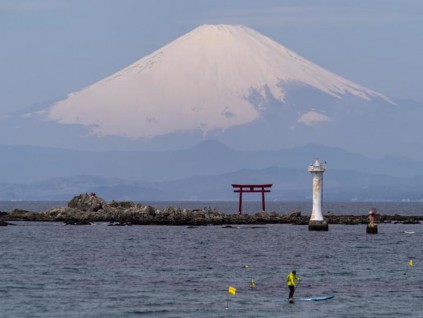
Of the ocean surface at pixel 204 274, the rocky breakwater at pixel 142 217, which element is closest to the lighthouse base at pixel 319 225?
the ocean surface at pixel 204 274

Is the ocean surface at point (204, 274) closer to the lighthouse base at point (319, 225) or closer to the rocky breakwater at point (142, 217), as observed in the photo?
the lighthouse base at point (319, 225)

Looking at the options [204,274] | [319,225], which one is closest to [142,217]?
[319,225]

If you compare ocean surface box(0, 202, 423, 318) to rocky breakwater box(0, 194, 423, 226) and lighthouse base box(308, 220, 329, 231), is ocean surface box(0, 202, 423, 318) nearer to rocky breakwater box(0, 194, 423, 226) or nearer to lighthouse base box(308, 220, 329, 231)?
lighthouse base box(308, 220, 329, 231)

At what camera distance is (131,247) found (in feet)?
301

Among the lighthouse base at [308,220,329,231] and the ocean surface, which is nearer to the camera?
the ocean surface

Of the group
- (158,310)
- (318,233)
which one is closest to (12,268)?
(158,310)

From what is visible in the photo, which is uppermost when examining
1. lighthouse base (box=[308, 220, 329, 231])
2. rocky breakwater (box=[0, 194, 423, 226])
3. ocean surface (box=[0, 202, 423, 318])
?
rocky breakwater (box=[0, 194, 423, 226])

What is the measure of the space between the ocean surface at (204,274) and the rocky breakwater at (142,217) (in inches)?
837

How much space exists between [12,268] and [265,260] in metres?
17.0

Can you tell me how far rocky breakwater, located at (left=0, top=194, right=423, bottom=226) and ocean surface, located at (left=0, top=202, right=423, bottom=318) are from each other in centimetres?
2125

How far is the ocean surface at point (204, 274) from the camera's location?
5350 cm

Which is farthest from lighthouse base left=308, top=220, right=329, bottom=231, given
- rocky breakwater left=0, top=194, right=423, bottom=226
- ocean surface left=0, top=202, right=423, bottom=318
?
rocky breakwater left=0, top=194, right=423, bottom=226

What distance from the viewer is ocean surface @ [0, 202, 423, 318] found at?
176 ft

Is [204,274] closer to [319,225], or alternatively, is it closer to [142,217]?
[319,225]
